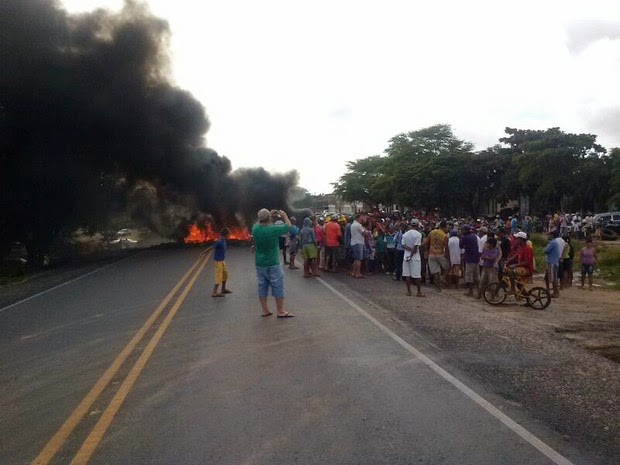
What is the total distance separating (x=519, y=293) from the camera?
1133 centimetres

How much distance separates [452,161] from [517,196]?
5.27 metres

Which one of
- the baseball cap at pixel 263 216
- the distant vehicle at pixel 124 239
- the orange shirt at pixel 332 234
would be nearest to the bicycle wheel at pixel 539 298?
the baseball cap at pixel 263 216

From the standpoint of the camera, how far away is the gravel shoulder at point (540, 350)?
15.8 feet

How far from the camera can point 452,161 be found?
45.5 meters

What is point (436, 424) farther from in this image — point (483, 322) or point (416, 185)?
point (416, 185)

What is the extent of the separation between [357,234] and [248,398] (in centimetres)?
1020

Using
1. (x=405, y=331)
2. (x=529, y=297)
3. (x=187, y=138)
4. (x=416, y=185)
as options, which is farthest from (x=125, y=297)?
(x=416, y=185)

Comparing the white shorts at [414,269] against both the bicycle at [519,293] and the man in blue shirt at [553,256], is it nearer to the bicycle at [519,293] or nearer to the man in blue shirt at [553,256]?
the bicycle at [519,293]

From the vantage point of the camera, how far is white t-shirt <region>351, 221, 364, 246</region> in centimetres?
1520

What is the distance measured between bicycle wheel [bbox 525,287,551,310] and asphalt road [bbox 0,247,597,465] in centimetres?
342

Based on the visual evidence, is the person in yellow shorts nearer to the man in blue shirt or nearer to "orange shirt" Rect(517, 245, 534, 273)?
"orange shirt" Rect(517, 245, 534, 273)

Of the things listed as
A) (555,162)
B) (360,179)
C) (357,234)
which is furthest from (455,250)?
(360,179)

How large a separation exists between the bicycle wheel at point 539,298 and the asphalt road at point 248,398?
11.2ft

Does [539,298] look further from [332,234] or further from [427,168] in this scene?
[427,168]
